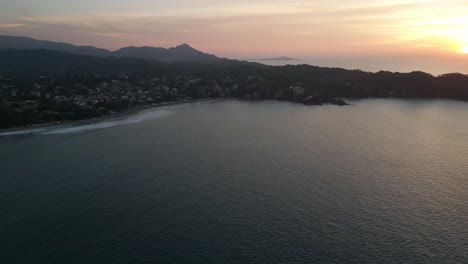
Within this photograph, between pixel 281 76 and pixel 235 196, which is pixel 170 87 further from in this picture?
pixel 235 196

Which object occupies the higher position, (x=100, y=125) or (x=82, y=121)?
(x=100, y=125)

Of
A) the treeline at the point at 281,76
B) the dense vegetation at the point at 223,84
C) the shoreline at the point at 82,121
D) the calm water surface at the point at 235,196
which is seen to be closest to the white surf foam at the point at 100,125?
the shoreline at the point at 82,121

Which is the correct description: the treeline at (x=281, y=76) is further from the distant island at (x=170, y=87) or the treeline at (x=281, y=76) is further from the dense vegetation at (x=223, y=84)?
the distant island at (x=170, y=87)

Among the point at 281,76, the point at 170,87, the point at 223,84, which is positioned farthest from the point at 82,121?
the point at 281,76

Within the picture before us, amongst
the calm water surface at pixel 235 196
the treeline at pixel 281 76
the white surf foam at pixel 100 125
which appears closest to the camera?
the calm water surface at pixel 235 196

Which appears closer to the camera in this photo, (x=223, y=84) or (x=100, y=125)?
(x=100, y=125)

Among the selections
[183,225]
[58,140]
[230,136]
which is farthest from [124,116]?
[183,225]
